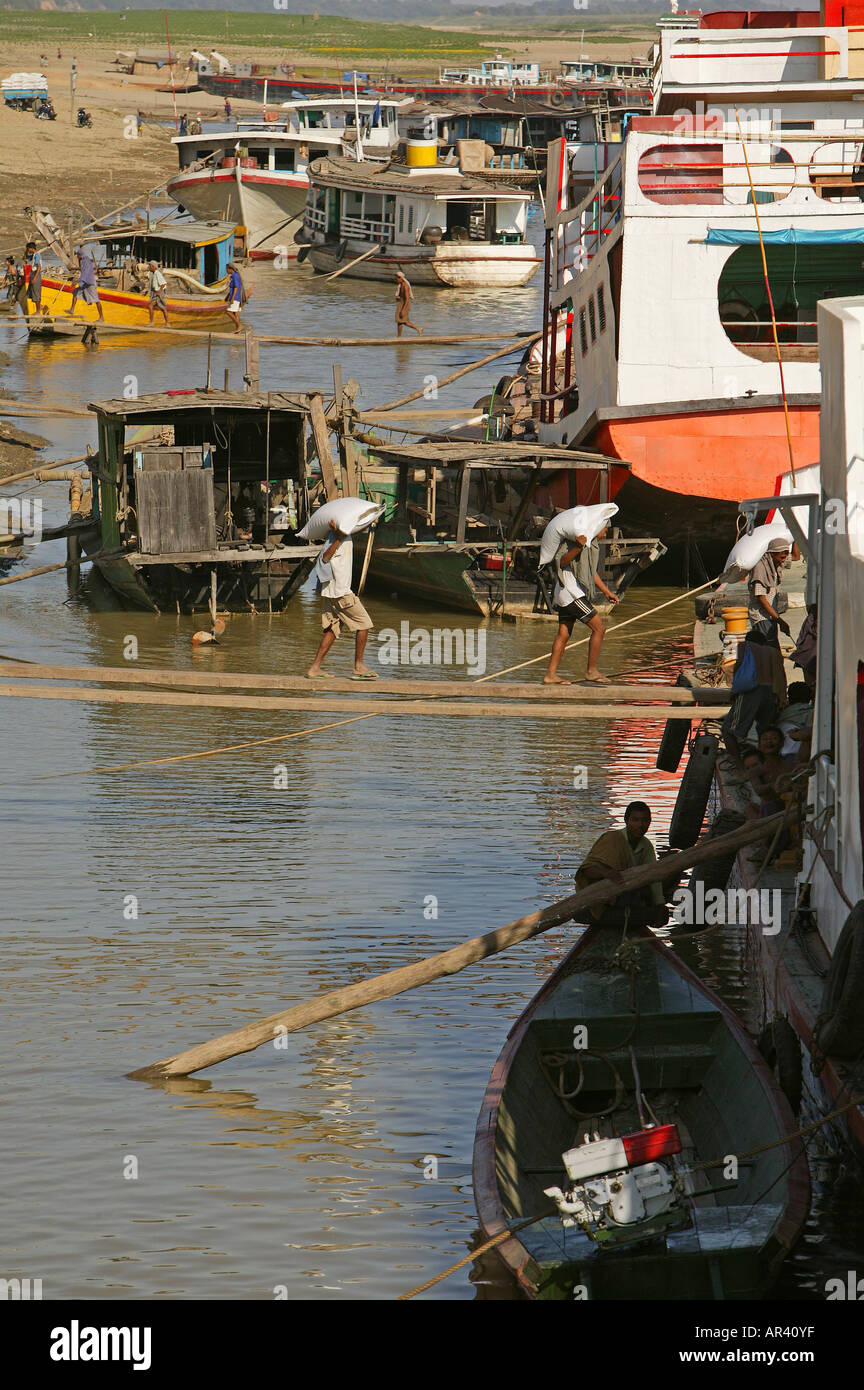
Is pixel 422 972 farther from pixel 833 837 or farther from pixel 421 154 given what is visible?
pixel 421 154

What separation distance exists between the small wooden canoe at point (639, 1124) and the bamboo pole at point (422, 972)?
320 mm

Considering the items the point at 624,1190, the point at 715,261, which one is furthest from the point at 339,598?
the point at 624,1190

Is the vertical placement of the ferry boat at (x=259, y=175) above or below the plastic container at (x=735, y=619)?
above

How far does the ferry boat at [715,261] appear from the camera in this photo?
18.0m

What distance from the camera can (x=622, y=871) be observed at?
860 centimetres

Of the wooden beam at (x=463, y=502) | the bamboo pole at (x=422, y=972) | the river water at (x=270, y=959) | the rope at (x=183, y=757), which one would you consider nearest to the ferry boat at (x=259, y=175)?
the wooden beam at (x=463, y=502)

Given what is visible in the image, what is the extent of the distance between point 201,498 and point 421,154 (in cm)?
3408

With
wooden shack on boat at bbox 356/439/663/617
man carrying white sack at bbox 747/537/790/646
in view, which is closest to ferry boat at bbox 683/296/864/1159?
man carrying white sack at bbox 747/537/790/646

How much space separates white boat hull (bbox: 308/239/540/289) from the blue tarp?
96.7ft

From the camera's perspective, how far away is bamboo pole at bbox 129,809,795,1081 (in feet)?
25.7

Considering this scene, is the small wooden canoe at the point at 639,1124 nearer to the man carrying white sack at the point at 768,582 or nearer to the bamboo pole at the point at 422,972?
the bamboo pole at the point at 422,972
